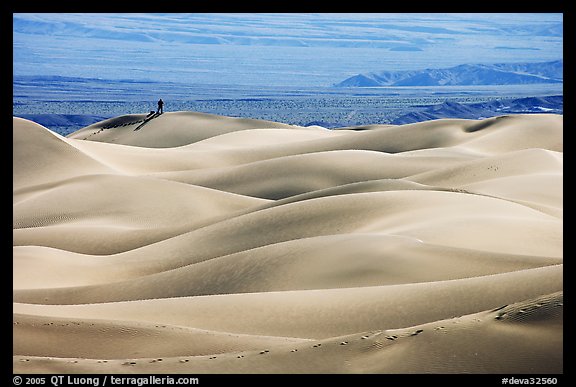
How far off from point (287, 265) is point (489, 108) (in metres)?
151

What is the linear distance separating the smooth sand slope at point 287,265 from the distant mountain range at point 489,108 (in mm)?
108709

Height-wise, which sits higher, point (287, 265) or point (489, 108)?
point (287, 265)

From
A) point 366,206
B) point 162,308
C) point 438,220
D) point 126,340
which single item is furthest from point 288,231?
point 126,340

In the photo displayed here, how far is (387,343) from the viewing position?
9625mm

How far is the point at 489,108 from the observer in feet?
537

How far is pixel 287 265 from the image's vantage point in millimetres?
17562

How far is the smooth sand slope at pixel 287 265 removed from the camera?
379 inches

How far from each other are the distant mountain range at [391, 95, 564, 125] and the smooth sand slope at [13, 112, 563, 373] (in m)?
109

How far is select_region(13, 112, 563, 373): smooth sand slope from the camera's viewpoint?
9625mm

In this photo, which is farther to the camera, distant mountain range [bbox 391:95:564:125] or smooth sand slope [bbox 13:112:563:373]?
distant mountain range [bbox 391:95:564:125]

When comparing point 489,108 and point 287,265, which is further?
point 489,108

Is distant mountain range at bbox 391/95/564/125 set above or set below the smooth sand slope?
below

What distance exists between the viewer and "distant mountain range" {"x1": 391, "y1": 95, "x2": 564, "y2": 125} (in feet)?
509
